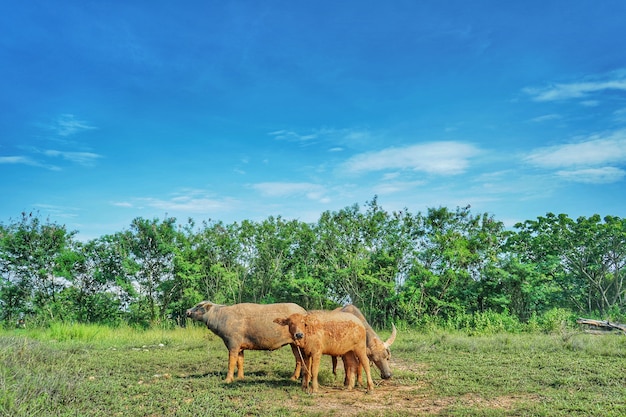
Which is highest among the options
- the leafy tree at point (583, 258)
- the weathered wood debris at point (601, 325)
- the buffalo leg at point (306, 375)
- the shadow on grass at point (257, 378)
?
the leafy tree at point (583, 258)

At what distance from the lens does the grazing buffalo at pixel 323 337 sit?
9.16 meters

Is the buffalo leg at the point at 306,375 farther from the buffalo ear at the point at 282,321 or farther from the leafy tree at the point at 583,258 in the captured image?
the leafy tree at the point at 583,258

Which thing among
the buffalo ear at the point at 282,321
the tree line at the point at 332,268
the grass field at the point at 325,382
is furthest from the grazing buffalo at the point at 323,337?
the tree line at the point at 332,268

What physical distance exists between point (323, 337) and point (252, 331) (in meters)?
1.74

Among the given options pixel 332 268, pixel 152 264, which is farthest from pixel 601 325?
pixel 152 264

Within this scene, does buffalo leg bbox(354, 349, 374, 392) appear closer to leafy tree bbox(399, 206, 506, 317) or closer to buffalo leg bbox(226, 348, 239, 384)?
buffalo leg bbox(226, 348, 239, 384)

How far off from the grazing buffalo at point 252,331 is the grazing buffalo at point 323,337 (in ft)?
2.28

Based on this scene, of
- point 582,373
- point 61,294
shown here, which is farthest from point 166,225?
point 582,373

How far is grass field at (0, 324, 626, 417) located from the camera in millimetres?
7941

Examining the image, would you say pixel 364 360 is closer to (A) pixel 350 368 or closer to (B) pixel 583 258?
(A) pixel 350 368

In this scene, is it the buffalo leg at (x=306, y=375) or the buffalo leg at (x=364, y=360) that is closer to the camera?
the buffalo leg at (x=306, y=375)

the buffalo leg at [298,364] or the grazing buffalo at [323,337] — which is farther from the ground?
the grazing buffalo at [323,337]

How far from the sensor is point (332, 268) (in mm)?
20031

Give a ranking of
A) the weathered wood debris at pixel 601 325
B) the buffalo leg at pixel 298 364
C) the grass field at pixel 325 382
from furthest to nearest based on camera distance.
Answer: the weathered wood debris at pixel 601 325 → the buffalo leg at pixel 298 364 → the grass field at pixel 325 382
